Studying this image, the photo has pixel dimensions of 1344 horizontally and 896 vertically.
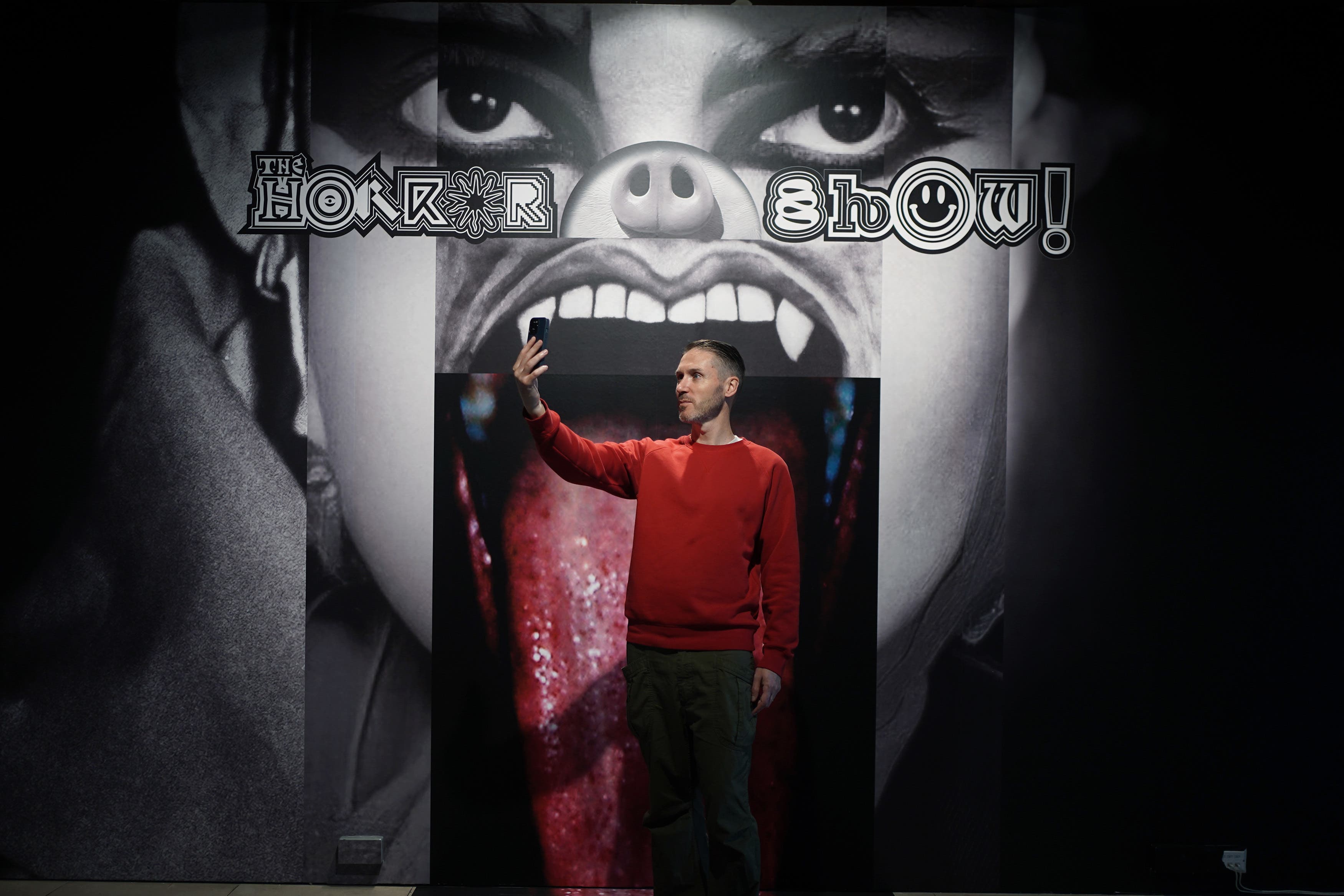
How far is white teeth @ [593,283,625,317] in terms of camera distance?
308 cm

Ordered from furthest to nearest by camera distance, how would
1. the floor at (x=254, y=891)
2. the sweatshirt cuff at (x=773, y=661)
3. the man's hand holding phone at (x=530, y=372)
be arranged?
the floor at (x=254, y=891) → the sweatshirt cuff at (x=773, y=661) → the man's hand holding phone at (x=530, y=372)

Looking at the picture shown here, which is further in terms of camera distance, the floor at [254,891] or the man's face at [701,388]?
the floor at [254,891]

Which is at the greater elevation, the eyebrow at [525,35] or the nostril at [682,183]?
the eyebrow at [525,35]

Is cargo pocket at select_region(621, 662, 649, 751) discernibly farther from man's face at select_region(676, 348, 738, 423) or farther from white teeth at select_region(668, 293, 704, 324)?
white teeth at select_region(668, 293, 704, 324)

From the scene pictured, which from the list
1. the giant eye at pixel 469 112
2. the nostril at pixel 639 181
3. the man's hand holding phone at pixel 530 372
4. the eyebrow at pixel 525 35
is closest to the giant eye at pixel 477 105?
the giant eye at pixel 469 112

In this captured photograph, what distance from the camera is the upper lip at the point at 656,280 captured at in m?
3.07

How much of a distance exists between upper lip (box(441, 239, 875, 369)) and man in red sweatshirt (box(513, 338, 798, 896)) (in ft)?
1.55

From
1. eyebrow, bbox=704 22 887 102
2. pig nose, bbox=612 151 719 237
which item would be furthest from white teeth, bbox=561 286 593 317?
eyebrow, bbox=704 22 887 102

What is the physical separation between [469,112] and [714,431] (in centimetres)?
145

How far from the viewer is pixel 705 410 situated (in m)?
2.67

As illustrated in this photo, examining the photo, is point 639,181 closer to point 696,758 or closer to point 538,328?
point 538,328

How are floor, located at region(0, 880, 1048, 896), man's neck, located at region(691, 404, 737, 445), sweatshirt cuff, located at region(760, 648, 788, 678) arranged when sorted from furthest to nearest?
floor, located at region(0, 880, 1048, 896)
man's neck, located at region(691, 404, 737, 445)
sweatshirt cuff, located at region(760, 648, 788, 678)

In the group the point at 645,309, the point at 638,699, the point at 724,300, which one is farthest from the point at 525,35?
the point at 638,699

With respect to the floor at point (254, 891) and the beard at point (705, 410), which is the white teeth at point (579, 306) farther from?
the floor at point (254, 891)
